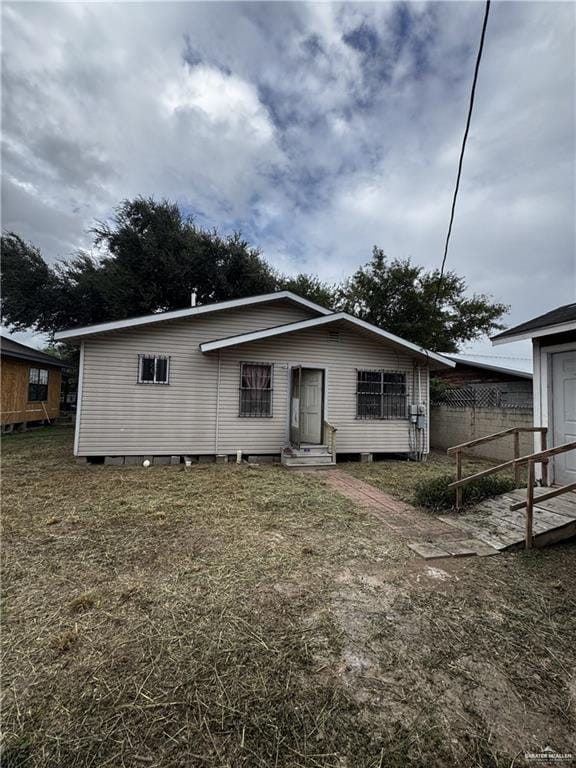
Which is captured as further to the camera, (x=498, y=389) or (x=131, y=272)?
(x=131, y=272)

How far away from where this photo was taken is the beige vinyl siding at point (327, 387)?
8.45 m

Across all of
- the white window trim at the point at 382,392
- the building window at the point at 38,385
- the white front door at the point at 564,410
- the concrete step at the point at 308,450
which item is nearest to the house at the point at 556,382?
the white front door at the point at 564,410

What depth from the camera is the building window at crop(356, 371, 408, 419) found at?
9203 mm

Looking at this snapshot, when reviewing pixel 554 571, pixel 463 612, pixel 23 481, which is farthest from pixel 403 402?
pixel 23 481

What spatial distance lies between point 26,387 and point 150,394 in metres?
9.47

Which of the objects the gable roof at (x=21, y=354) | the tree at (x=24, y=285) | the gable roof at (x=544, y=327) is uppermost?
the tree at (x=24, y=285)

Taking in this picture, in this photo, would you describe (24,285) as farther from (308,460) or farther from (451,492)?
(451,492)

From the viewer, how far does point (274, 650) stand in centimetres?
204

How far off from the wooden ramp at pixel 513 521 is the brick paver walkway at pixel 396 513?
24 centimetres

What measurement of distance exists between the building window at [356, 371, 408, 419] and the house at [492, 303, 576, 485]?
413cm

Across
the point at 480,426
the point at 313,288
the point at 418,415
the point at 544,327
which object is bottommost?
the point at 480,426

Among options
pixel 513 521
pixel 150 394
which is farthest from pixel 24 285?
pixel 513 521

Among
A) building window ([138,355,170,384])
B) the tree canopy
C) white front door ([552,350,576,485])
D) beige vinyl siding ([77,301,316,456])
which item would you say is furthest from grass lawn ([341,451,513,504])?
the tree canopy

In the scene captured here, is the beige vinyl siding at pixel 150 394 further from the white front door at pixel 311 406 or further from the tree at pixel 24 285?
the tree at pixel 24 285
